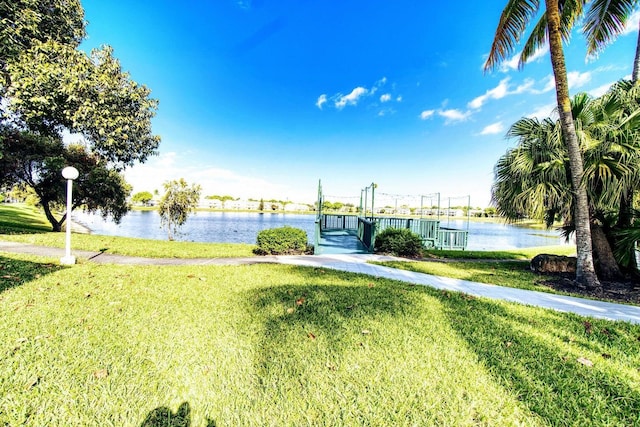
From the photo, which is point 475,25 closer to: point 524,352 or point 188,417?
point 524,352

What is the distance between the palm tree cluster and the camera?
5289 millimetres

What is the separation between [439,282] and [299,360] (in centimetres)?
403

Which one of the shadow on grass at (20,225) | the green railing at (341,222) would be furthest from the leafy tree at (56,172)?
the green railing at (341,222)

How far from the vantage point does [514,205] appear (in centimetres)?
617

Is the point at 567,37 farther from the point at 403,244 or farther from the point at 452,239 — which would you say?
the point at 452,239

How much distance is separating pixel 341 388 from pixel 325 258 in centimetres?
578

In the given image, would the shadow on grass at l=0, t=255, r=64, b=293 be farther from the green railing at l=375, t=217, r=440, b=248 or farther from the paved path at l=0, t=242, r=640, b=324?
the green railing at l=375, t=217, r=440, b=248

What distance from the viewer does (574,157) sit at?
17.4ft

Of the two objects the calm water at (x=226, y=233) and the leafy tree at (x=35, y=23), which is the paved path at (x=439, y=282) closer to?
the leafy tree at (x=35, y=23)

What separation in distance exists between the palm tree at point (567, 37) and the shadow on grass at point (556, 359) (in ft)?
8.84

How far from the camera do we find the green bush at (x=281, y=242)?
27.4ft

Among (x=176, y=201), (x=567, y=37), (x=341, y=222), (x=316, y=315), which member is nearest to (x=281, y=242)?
(x=316, y=315)

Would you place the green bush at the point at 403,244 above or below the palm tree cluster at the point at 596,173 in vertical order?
below

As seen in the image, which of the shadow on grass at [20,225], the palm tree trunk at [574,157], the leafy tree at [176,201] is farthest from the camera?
the leafy tree at [176,201]
